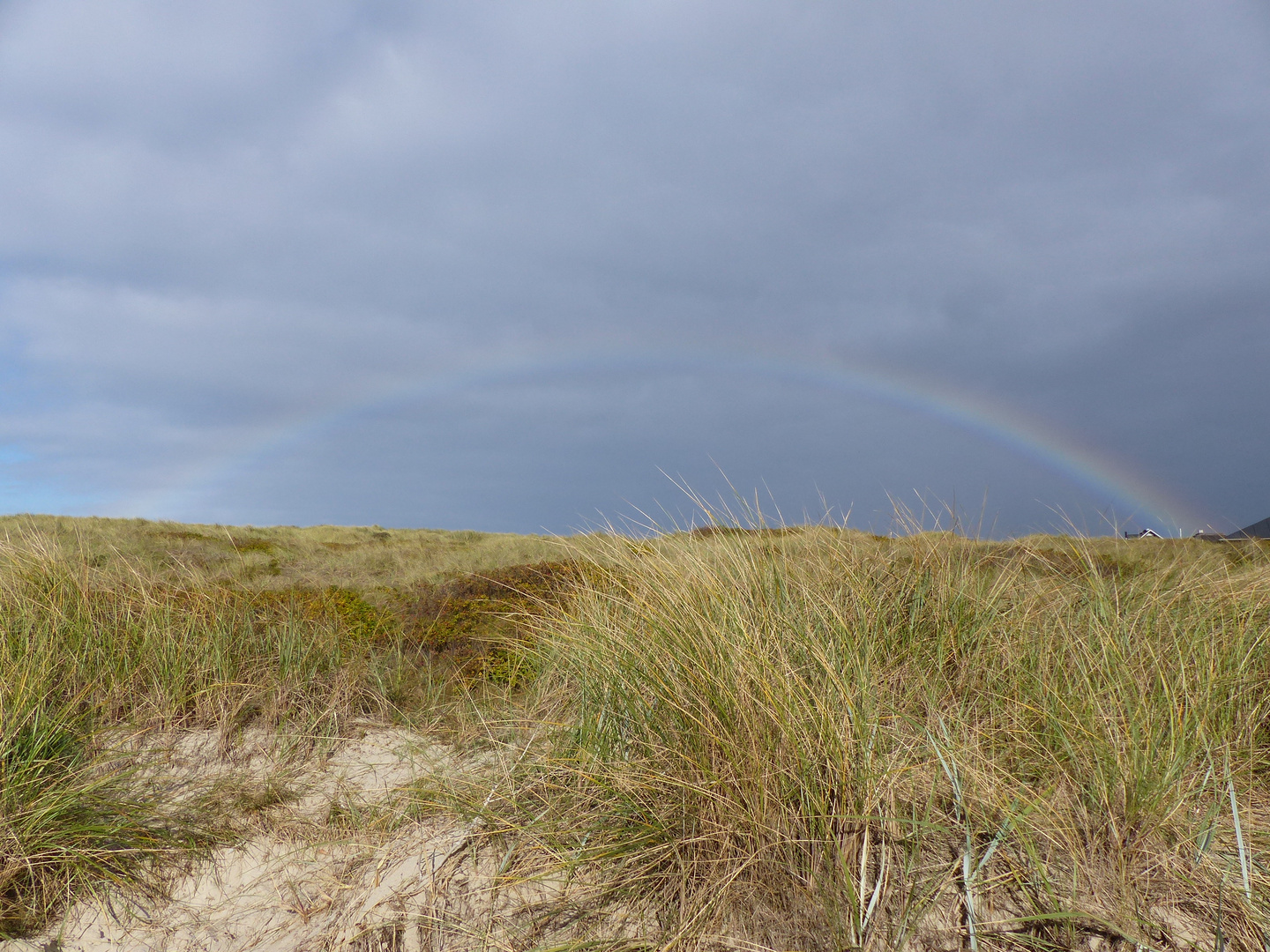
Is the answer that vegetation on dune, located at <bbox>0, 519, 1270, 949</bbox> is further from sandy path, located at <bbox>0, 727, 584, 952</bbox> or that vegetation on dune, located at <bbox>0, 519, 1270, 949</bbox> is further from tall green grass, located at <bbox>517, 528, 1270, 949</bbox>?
sandy path, located at <bbox>0, 727, 584, 952</bbox>

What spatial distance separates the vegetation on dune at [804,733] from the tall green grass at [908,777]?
0.01 metres

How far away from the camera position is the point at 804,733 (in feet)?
8.55

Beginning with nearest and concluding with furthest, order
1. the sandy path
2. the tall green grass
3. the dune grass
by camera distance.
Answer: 1. the tall green grass
2. the sandy path
3. the dune grass

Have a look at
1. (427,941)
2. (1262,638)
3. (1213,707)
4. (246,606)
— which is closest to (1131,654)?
(1213,707)

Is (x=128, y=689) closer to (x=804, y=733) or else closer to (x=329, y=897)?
(x=329, y=897)

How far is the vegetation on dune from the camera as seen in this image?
8.19 ft

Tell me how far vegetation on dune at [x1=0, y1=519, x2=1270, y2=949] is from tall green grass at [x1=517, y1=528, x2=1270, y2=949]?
1 centimetres

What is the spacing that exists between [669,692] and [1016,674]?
5.93 feet

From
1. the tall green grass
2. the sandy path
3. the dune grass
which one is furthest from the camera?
the dune grass

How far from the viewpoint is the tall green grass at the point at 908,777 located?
96.3 inches

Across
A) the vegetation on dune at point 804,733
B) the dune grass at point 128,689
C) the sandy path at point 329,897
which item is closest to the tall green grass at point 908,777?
the vegetation on dune at point 804,733

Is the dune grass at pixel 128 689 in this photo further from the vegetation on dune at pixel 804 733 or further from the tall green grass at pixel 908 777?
the tall green grass at pixel 908 777

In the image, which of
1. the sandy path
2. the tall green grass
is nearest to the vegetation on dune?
the tall green grass

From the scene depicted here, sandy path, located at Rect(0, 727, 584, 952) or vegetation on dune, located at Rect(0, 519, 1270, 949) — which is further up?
vegetation on dune, located at Rect(0, 519, 1270, 949)
